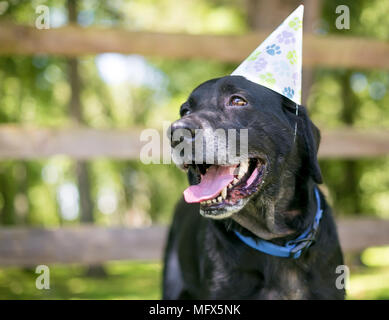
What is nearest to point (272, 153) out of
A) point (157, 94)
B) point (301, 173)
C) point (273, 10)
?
point (301, 173)

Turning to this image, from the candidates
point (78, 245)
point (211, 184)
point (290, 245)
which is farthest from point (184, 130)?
point (78, 245)

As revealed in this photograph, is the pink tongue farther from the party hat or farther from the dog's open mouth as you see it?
the party hat

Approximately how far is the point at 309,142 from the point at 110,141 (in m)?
2.25

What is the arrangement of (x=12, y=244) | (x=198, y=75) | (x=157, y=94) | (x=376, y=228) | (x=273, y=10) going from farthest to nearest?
(x=157, y=94) < (x=198, y=75) < (x=273, y=10) < (x=376, y=228) < (x=12, y=244)

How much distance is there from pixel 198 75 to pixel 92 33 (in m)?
4.05

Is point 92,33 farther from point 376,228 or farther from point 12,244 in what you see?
point 376,228

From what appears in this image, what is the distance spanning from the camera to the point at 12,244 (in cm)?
383

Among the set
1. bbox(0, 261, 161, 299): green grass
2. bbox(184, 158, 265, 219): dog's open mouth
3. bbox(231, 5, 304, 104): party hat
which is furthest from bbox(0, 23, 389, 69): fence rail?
bbox(184, 158, 265, 219): dog's open mouth

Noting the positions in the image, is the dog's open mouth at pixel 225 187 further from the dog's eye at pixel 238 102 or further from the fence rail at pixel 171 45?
the fence rail at pixel 171 45

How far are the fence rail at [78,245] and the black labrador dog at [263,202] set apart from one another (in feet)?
5.91

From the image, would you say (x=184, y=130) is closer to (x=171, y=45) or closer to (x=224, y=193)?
(x=224, y=193)

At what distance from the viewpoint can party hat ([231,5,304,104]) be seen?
2.12m

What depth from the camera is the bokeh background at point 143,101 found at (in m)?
4.71

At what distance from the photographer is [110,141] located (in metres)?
4.02
